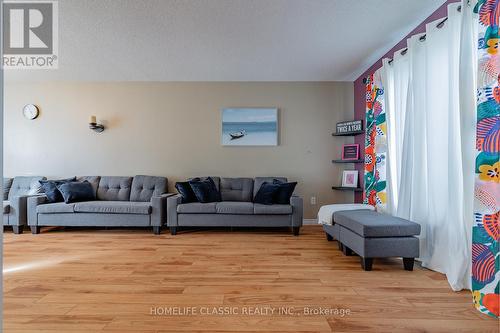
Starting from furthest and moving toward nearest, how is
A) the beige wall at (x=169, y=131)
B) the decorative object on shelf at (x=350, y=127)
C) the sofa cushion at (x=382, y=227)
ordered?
1. the beige wall at (x=169, y=131)
2. the decorative object on shelf at (x=350, y=127)
3. the sofa cushion at (x=382, y=227)

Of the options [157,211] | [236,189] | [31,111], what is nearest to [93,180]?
[157,211]

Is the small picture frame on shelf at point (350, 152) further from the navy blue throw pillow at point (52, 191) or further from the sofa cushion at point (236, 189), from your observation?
the navy blue throw pillow at point (52, 191)

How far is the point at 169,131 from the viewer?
4.48 metres

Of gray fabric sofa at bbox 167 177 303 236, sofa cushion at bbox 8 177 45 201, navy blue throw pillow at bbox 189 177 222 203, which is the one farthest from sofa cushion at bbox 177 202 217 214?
sofa cushion at bbox 8 177 45 201

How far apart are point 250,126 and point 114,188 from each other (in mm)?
2525

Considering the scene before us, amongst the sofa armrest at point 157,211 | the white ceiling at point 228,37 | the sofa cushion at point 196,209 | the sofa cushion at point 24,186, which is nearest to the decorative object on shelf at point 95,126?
the white ceiling at point 228,37

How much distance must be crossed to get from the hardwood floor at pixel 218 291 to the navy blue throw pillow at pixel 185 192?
86 centimetres

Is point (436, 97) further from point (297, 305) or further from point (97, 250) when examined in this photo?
point (97, 250)

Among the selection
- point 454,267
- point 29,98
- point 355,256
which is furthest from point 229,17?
point 29,98

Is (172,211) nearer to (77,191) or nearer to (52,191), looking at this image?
(77,191)

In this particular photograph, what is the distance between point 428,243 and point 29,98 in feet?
20.9

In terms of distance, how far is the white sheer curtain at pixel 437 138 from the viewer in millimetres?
1988

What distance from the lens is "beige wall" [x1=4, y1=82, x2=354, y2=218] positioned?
4.44 metres

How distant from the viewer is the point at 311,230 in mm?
3982
